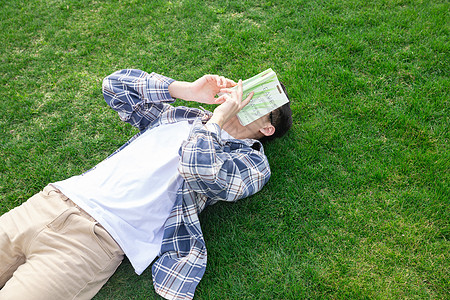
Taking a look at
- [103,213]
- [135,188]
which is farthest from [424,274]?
[103,213]

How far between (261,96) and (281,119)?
411 millimetres

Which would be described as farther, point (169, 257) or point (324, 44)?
point (324, 44)

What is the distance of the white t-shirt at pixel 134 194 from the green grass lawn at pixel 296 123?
15.9 inches

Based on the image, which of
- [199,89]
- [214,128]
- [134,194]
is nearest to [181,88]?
[199,89]

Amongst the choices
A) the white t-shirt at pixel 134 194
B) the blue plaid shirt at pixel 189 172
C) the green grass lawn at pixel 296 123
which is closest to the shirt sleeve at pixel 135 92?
the blue plaid shirt at pixel 189 172

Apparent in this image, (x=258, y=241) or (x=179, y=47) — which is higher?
(x=179, y=47)

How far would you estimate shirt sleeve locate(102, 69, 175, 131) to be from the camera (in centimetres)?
283

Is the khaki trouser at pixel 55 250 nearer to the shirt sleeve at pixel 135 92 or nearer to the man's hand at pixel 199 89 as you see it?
the shirt sleeve at pixel 135 92

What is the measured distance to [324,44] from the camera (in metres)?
3.99

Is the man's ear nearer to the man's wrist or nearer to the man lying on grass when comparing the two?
the man lying on grass

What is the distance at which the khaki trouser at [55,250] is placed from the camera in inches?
82.7

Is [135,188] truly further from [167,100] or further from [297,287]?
[297,287]

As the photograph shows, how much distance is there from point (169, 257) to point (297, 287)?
0.99 m

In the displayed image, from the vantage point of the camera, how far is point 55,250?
2.19m
